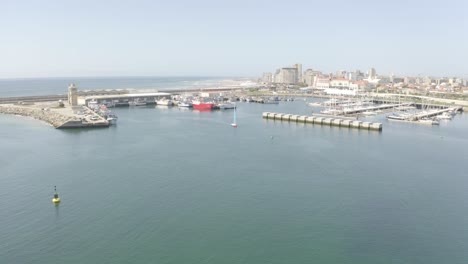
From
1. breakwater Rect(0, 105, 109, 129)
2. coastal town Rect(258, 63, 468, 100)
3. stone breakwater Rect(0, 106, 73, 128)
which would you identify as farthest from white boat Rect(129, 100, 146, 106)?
coastal town Rect(258, 63, 468, 100)

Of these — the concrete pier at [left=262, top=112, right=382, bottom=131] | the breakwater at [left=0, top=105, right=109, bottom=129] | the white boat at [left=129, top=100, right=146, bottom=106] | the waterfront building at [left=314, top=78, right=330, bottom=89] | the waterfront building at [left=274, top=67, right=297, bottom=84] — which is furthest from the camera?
the waterfront building at [left=274, top=67, right=297, bottom=84]

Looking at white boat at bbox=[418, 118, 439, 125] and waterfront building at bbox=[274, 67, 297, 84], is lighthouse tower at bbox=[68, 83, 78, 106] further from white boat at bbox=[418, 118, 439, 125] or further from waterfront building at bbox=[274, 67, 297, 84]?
A: waterfront building at bbox=[274, 67, 297, 84]

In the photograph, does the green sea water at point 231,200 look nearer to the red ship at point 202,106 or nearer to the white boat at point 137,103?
the red ship at point 202,106

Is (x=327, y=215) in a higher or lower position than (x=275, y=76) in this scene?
lower

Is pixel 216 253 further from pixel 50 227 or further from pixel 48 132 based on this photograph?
pixel 48 132

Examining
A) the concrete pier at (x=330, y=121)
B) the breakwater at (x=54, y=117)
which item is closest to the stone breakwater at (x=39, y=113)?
the breakwater at (x=54, y=117)

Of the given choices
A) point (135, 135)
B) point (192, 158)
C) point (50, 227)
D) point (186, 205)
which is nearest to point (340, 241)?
point (186, 205)

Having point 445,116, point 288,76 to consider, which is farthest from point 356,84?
point 445,116
